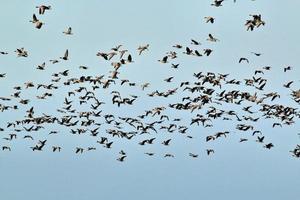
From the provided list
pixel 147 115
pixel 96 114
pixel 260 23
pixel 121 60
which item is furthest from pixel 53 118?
pixel 260 23

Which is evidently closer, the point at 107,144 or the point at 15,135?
the point at 107,144

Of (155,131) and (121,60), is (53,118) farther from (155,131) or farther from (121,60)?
(121,60)

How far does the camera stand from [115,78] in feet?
181

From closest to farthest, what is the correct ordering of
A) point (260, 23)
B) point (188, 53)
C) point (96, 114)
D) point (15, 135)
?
point (260, 23), point (188, 53), point (96, 114), point (15, 135)

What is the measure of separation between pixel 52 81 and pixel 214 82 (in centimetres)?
1397

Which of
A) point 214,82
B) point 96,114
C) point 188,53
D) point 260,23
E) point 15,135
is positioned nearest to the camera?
point 260,23

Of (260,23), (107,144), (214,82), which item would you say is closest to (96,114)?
(107,144)

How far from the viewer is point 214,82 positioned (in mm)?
57469

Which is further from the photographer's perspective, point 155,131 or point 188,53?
point 155,131

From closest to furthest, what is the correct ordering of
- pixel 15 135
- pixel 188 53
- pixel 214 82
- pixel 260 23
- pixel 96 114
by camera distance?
pixel 260 23 < pixel 188 53 < pixel 214 82 < pixel 96 114 < pixel 15 135

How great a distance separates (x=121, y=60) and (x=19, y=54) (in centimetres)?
785

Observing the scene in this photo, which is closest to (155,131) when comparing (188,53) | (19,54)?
(188,53)

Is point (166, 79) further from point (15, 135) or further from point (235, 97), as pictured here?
point (15, 135)

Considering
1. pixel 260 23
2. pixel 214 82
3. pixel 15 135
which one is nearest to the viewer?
pixel 260 23
